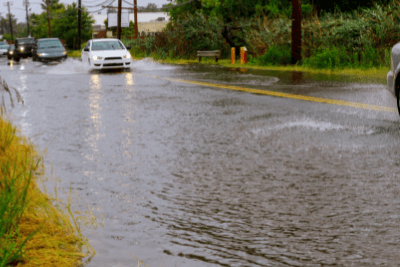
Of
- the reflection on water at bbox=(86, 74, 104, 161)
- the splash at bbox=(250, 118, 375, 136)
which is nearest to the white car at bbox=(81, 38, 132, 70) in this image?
the reflection on water at bbox=(86, 74, 104, 161)

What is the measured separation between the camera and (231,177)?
6402mm

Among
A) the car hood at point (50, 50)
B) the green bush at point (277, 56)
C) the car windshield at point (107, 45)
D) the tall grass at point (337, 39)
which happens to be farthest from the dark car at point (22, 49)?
the green bush at point (277, 56)

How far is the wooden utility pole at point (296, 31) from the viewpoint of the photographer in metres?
23.7

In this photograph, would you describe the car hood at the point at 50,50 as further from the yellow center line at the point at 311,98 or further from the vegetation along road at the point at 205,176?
the yellow center line at the point at 311,98

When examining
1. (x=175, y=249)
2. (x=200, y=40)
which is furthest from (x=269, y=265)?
(x=200, y=40)

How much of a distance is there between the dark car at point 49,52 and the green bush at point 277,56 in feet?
54.9

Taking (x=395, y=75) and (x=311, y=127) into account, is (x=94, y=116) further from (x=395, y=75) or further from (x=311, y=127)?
(x=395, y=75)

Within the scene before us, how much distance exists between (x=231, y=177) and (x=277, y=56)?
19.8 metres

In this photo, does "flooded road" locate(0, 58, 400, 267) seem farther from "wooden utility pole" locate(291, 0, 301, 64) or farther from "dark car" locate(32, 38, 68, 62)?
"dark car" locate(32, 38, 68, 62)

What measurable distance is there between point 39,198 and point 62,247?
3.27ft

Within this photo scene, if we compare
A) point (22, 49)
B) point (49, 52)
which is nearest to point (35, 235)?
point (49, 52)

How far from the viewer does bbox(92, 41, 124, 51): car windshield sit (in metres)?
28.0

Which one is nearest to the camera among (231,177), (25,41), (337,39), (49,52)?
(231,177)

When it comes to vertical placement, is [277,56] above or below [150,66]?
above
